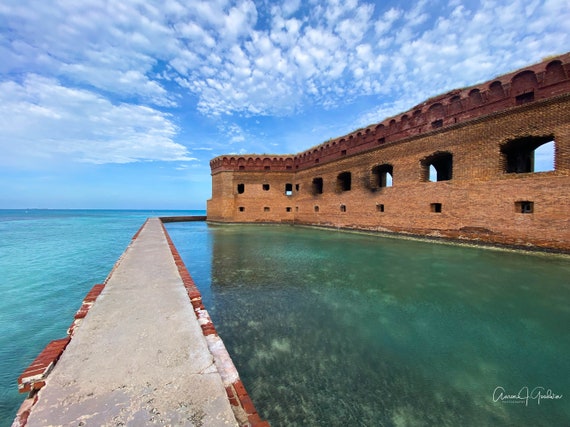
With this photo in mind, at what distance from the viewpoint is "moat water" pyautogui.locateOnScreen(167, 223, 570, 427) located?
231 cm

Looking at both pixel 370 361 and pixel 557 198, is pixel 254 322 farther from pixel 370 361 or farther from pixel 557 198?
pixel 557 198

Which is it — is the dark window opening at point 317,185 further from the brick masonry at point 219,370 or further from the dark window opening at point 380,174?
the brick masonry at point 219,370

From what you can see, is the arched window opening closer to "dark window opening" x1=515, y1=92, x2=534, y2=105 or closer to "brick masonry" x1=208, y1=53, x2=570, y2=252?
"brick masonry" x1=208, y1=53, x2=570, y2=252

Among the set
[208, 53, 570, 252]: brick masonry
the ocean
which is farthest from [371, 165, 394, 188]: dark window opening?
the ocean

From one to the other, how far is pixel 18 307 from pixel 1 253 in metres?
9.38

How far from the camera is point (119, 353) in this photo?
7.39 ft

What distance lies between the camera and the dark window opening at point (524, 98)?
910 centimetres

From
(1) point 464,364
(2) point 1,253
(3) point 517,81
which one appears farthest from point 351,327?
(2) point 1,253

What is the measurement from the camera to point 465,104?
1091 centimetres

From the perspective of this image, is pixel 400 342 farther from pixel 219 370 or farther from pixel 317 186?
pixel 317 186

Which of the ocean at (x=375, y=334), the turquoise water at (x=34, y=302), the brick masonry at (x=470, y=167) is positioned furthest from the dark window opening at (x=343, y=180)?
the turquoise water at (x=34, y=302)

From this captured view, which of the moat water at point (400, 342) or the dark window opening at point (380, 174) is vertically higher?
the dark window opening at point (380, 174)
